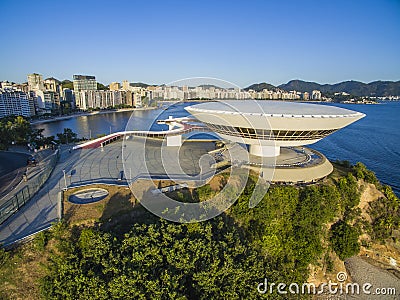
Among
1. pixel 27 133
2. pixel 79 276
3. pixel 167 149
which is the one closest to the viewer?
pixel 79 276

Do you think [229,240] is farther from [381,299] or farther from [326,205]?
[381,299]

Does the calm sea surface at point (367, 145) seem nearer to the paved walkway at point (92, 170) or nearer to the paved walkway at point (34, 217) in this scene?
the paved walkway at point (92, 170)

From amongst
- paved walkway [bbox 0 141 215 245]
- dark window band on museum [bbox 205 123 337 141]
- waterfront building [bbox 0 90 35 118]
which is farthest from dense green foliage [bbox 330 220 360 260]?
waterfront building [bbox 0 90 35 118]

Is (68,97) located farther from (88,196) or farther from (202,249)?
(202,249)

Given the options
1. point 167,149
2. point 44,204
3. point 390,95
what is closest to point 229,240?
point 44,204

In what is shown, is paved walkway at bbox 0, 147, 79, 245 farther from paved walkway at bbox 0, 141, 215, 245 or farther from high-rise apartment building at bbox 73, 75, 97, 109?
high-rise apartment building at bbox 73, 75, 97, 109

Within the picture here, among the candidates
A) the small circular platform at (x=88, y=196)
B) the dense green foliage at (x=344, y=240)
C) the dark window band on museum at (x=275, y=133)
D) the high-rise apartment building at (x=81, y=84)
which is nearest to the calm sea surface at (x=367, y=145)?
the dark window band on museum at (x=275, y=133)
